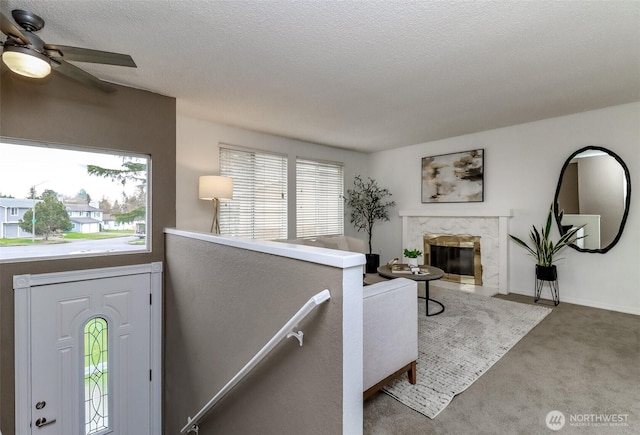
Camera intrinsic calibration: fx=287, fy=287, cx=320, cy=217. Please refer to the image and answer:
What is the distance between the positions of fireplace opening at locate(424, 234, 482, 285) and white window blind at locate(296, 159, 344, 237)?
5.77ft

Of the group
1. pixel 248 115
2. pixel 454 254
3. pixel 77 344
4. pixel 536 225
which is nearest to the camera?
pixel 77 344

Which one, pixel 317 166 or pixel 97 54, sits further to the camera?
pixel 317 166

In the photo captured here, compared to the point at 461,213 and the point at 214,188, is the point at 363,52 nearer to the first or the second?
the point at 214,188

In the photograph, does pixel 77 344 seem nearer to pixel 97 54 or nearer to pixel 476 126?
pixel 97 54

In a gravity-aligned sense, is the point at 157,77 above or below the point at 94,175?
above

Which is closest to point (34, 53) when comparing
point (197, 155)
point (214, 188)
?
point (214, 188)

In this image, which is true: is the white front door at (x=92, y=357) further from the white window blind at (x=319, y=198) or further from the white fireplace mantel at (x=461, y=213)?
the white fireplace mantel at (x=461, y=213)

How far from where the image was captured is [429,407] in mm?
1905

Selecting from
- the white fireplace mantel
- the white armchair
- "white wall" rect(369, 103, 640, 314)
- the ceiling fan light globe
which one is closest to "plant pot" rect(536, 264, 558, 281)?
"white wall" rect(369, 103, 640, 314)

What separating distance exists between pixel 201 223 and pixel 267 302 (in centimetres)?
272

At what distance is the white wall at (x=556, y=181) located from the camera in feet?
11.6

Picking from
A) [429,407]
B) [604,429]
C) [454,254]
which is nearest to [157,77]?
[429,407]

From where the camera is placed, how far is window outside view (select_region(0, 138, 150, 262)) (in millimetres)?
2432

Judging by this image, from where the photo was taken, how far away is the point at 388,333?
1.92 metres
